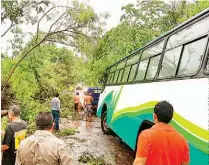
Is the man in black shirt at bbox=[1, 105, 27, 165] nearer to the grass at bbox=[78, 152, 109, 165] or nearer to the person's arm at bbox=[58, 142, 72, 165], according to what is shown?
the person's arm at bbox=[58, 142, 72, 165]

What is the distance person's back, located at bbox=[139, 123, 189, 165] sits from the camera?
3559 millimetres

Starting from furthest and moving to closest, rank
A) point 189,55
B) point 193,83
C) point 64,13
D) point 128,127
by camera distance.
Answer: point 64,13 → point 128,127 → point 189,55 → point 193,83

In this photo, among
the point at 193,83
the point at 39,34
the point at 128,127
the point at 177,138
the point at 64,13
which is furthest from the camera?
the point at 39,34

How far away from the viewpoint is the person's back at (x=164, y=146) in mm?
3559

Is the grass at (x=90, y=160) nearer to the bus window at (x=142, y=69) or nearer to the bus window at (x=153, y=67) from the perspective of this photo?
the bus window at (x=142, y=69)

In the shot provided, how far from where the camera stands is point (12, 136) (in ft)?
17.5

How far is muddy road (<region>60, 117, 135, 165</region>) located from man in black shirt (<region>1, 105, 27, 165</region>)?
10.8 ft

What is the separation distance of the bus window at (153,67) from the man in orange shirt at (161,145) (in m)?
3.51

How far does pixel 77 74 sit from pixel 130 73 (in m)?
36.7

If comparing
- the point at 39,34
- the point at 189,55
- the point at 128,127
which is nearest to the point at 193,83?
the point at 189,55

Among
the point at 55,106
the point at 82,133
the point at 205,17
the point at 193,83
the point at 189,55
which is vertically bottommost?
the point at 82,133

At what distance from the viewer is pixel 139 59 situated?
9.29 metres

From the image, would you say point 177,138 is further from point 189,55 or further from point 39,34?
point 39,34

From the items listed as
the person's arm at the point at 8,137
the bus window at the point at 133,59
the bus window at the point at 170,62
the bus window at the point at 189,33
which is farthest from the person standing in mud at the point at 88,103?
the person's arm at the point at 8,137
